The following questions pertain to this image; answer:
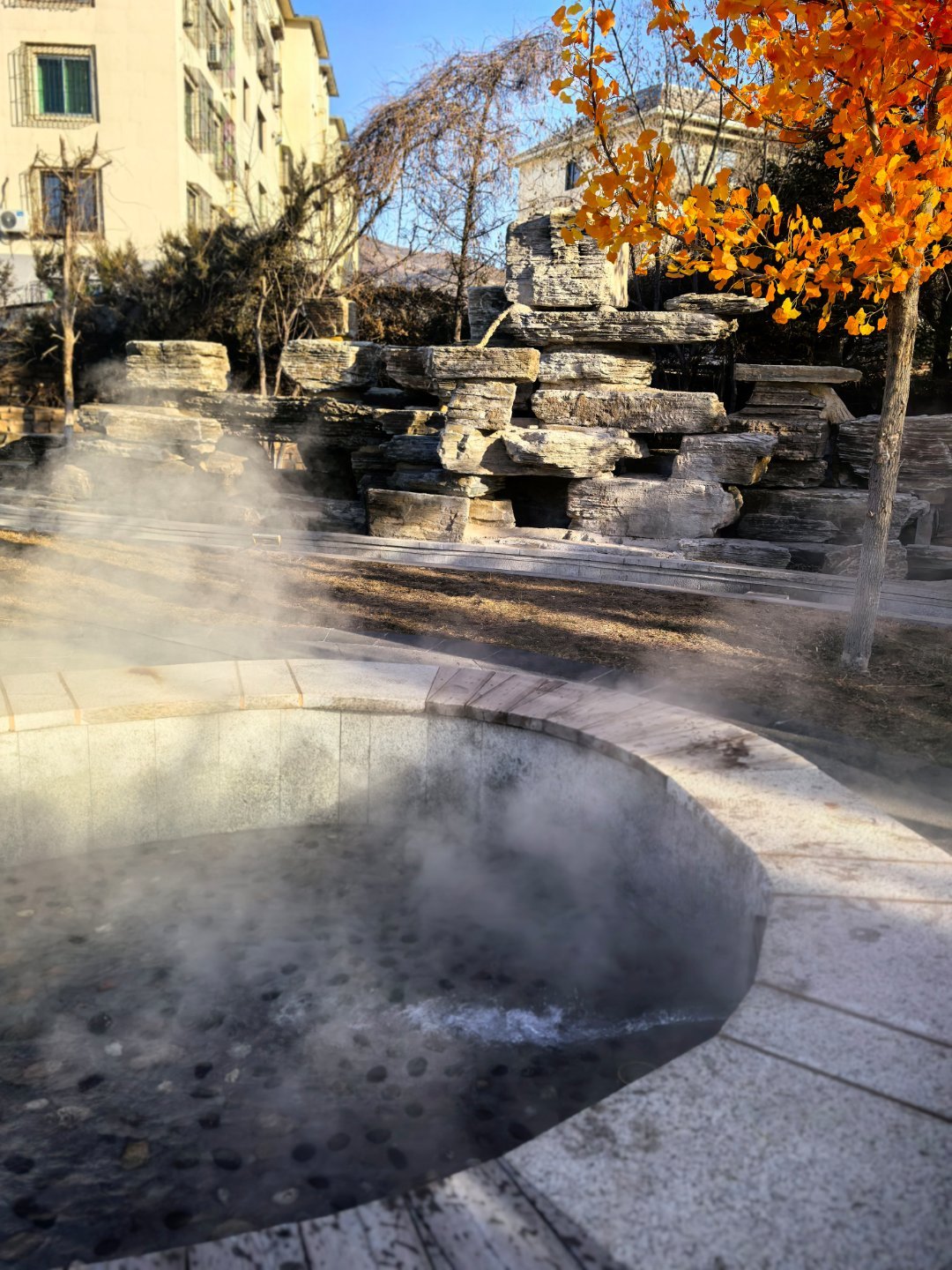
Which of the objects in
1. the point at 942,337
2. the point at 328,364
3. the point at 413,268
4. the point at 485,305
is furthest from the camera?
the point at 413,268

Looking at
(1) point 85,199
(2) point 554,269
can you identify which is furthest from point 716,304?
(1) point 85,199

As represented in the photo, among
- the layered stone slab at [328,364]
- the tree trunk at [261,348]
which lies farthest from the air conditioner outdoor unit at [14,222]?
the layered stone slab at [328,364]

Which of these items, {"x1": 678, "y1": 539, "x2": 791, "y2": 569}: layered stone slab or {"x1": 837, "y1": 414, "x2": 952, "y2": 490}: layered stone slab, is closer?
{"x1": 678, "y1": 539, "x2": 791, "y2": 569}: layered stone slab

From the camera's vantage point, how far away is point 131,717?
3164 millimetres

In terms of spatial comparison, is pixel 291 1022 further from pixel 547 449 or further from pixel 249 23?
pixel 249 23

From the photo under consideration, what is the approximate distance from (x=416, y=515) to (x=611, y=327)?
2.72m

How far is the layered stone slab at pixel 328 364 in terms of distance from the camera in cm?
1066

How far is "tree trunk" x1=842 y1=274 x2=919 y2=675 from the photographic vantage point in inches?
188

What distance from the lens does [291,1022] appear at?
2312 millimetres

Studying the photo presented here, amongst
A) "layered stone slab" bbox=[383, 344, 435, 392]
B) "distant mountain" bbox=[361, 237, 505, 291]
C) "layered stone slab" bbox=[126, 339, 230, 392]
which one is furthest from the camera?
"distant mountain" bbox=[361, 237, 505, 291]

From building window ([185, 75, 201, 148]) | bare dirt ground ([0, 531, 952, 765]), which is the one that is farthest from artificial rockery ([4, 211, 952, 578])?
building window ([185, 75, 201, 148])

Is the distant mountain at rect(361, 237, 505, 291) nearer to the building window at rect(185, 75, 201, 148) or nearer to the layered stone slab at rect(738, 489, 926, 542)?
the layered stone slab at rect(738, 489, 926, 542)

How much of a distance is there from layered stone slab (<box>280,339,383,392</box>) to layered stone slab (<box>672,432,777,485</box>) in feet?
13.4

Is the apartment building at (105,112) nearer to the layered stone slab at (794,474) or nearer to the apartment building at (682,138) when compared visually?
the apartment building at (682,138)
